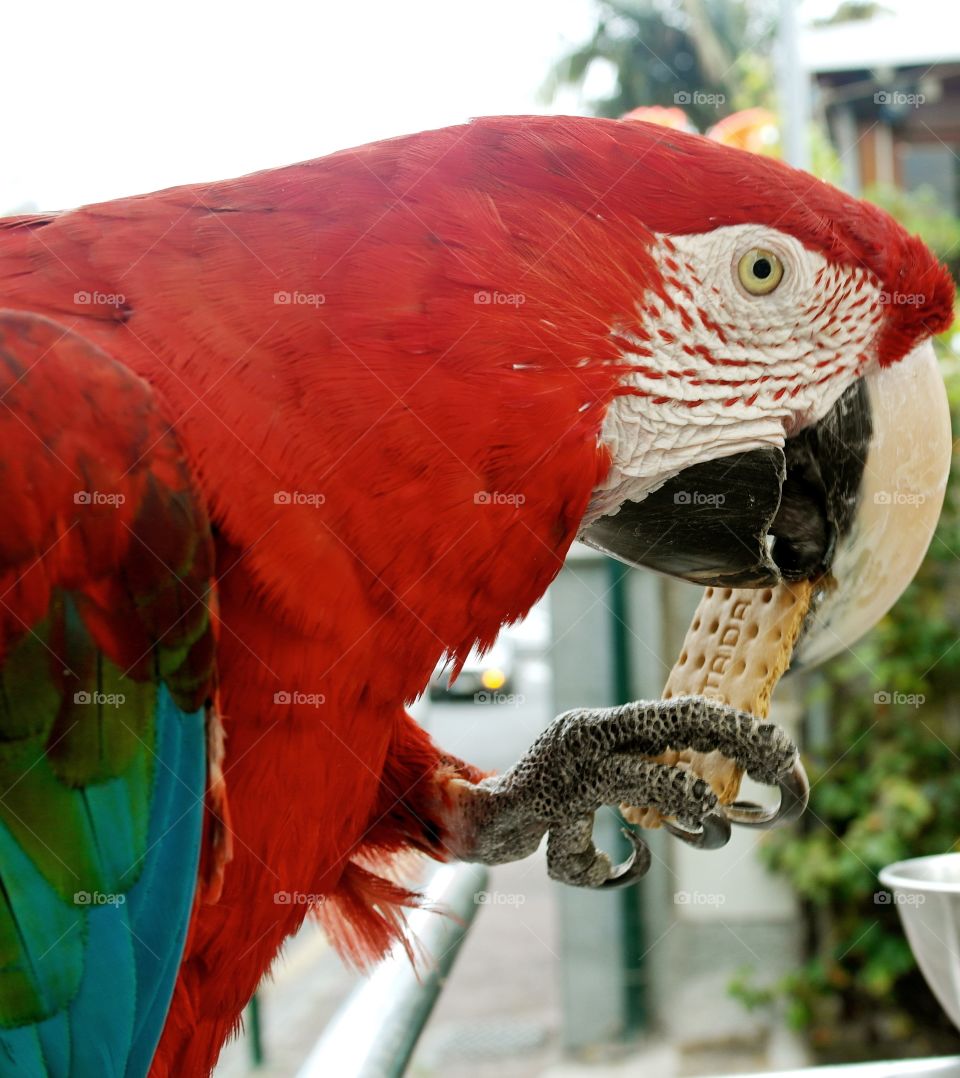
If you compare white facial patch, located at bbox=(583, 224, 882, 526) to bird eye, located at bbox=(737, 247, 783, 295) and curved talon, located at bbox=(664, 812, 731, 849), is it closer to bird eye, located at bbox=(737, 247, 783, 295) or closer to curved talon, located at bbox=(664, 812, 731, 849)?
bird eye, located at bbox=(737, 247, 783, 295)

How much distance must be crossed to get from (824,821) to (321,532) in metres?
1.75

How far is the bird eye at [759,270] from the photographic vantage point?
29.2 inches

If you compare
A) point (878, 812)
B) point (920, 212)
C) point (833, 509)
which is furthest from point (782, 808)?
point (920, 212)

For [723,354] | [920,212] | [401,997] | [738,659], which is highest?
[920,212]

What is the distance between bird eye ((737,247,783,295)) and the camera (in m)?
0.74

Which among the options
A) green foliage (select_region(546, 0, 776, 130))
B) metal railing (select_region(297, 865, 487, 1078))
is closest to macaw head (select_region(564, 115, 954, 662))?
metal railing (select_region(297, 865, 487, 1078))

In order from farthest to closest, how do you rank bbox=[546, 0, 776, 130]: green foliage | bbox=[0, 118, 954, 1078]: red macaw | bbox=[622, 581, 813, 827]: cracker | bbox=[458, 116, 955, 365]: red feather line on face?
bbox=[546, 0, 776, 130]: green foliage, bbox=[622, 581, 813, 827]: cracker, bbox=[458, 116, 955, 365]: red feather line on face, bbox=[0, 118, 954, 1078]: red macaw

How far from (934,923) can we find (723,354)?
477mm

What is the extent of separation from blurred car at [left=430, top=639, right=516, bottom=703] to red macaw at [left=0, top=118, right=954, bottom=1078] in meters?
0.04

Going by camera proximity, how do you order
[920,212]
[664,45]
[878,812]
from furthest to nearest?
[664,45] < [920,212] < [878,812]

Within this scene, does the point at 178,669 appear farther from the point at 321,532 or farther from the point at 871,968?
the point at 871,968

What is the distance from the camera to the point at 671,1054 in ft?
7.06

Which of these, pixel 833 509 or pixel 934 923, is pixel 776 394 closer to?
pixel 833 509

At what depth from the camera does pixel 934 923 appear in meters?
0.85
